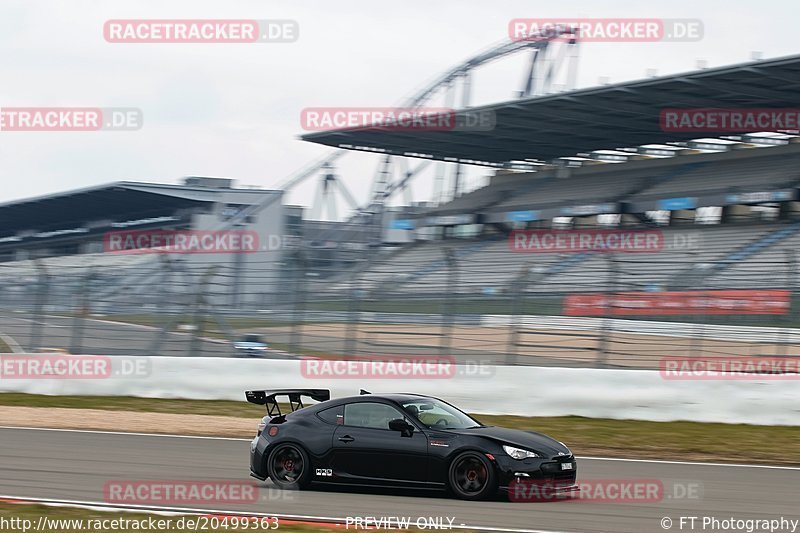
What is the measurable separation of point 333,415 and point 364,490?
71 cm

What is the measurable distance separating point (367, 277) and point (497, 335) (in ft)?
7.70

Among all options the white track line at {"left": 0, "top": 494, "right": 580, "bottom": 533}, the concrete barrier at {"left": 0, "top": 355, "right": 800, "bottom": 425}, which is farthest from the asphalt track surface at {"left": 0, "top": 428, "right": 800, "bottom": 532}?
the concrete barrier at {"left": 0, "top": 355, "right": 800, "bottom": 425}

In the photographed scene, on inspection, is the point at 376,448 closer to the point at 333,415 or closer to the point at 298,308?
the point at 333,415

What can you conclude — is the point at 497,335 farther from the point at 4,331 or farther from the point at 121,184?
the point at 121,184

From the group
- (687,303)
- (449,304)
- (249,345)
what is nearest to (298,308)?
(249,345)

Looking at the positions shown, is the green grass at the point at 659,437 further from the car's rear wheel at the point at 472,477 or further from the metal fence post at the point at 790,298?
the car's rear wheel at the point at 472,477

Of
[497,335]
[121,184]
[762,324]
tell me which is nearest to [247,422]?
[497,335]

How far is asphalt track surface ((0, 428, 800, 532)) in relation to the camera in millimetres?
7828

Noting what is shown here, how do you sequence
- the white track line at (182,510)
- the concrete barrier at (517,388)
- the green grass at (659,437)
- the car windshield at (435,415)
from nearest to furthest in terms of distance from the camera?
the white track line at (182,510), the car windshield at (435,415), the green grass at (659,437), the concrete barrier at (517,388)

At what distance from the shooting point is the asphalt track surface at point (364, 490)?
25.7 ft

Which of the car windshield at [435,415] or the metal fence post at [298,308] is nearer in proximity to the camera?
the car windshield at [435,415]

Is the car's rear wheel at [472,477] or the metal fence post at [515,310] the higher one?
the metal fence post at [515,310]

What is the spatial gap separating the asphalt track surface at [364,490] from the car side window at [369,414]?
592 mm

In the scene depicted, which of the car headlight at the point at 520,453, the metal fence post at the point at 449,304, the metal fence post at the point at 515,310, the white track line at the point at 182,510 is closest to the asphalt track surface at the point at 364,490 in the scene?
the white track line at the point at 182,510
